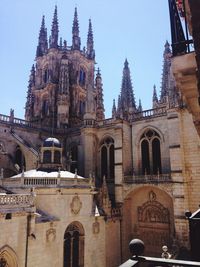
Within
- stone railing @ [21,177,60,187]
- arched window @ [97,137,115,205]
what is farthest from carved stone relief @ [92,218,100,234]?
arched window @ [97,137,115,205]

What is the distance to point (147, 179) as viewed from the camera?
79.0ft

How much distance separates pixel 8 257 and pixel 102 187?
11892 millimetres

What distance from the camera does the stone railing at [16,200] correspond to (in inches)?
555

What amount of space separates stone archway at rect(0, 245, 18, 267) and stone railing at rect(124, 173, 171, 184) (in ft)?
45.4

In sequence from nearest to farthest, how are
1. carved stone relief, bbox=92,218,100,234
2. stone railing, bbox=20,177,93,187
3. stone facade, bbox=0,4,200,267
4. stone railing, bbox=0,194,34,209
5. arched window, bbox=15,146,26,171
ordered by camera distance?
stone railing, bbox=0,194,34,209
stone facade, bbox=0,4,200,267
stone railing, bbox=20,177,93,187
carved stone relief, bbox=92,218,100,234
arched window, bbox=15,146,26,171

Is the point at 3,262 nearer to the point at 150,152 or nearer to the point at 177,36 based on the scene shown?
the point at 177,36

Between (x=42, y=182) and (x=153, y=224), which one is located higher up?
(x=42, y=182)

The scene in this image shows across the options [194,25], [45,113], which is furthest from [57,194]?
[45,113]

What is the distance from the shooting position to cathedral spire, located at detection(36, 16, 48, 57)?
153 feet

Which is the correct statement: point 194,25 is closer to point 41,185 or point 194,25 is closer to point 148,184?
point 41,185

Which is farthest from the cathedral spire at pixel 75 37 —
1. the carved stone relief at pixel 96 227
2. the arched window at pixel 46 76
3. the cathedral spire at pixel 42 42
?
the carved stone relief at pixel 96 227

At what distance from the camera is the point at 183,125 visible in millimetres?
21828

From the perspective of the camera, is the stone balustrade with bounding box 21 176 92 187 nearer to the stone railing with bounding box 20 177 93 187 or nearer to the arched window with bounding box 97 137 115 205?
the stone railing with bounding box 20 177 93 187

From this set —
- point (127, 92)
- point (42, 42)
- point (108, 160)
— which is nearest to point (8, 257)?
point (108, 160)
